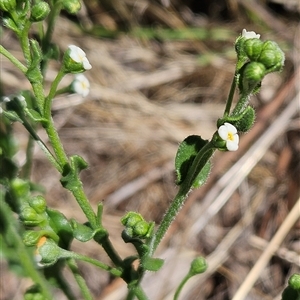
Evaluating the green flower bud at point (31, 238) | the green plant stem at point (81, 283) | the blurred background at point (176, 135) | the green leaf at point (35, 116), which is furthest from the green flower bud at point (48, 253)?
the blurred background at point (176, 135)

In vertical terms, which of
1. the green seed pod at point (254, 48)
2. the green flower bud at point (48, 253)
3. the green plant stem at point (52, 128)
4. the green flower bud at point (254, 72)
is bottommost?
the green flower bud at point (48, 253)

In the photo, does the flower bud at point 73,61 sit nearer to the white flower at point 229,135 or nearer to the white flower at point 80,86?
the white flower at point 80,86

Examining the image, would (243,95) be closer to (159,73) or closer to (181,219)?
(181,219)

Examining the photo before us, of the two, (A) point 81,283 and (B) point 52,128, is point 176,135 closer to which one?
(A) point 81,283

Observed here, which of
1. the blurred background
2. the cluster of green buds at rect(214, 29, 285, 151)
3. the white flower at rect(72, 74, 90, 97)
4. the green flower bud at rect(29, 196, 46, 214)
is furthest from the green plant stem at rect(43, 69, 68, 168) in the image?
the blurred background

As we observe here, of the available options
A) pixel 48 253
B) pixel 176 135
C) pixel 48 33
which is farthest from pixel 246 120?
pixel 176 135
